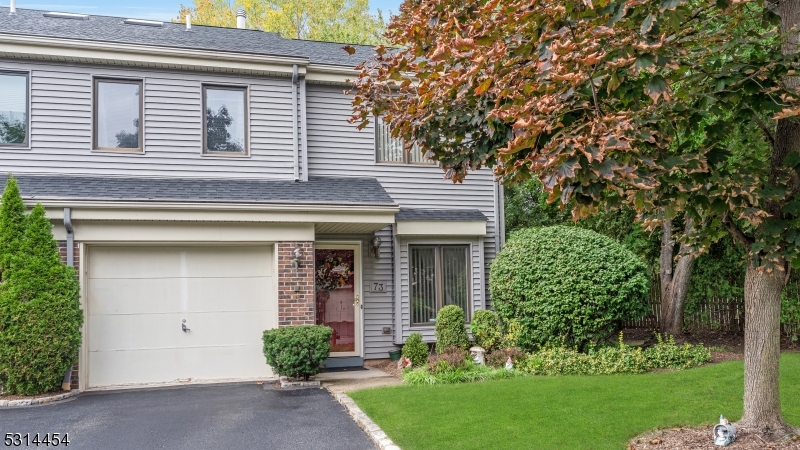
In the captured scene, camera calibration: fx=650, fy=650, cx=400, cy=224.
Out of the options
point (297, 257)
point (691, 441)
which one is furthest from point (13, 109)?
point (691, 441)

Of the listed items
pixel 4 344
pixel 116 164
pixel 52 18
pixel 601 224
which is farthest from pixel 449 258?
pixel 52 18

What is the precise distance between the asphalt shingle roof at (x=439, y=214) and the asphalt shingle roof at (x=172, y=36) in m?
3.15

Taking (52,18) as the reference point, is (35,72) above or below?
below

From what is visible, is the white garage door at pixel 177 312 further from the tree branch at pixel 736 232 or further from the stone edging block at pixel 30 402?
the tree branch at pixel 736 232

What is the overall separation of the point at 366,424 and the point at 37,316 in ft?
16.2

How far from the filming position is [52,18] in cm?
1279

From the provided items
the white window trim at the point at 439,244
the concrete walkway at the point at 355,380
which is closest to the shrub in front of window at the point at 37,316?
the concrete walkway at the point at 355,380

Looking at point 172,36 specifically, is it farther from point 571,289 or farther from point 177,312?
point 571,289

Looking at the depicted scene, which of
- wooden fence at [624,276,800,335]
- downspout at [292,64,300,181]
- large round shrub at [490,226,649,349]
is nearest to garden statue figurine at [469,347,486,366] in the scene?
large round shrub at [490,226,649,349]

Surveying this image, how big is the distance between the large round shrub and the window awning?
1528 millimetres

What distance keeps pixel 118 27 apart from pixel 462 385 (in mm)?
9572

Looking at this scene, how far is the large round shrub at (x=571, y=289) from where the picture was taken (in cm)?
1022

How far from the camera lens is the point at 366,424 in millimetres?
6965

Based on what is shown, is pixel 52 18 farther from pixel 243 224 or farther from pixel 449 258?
pixel 449 258
